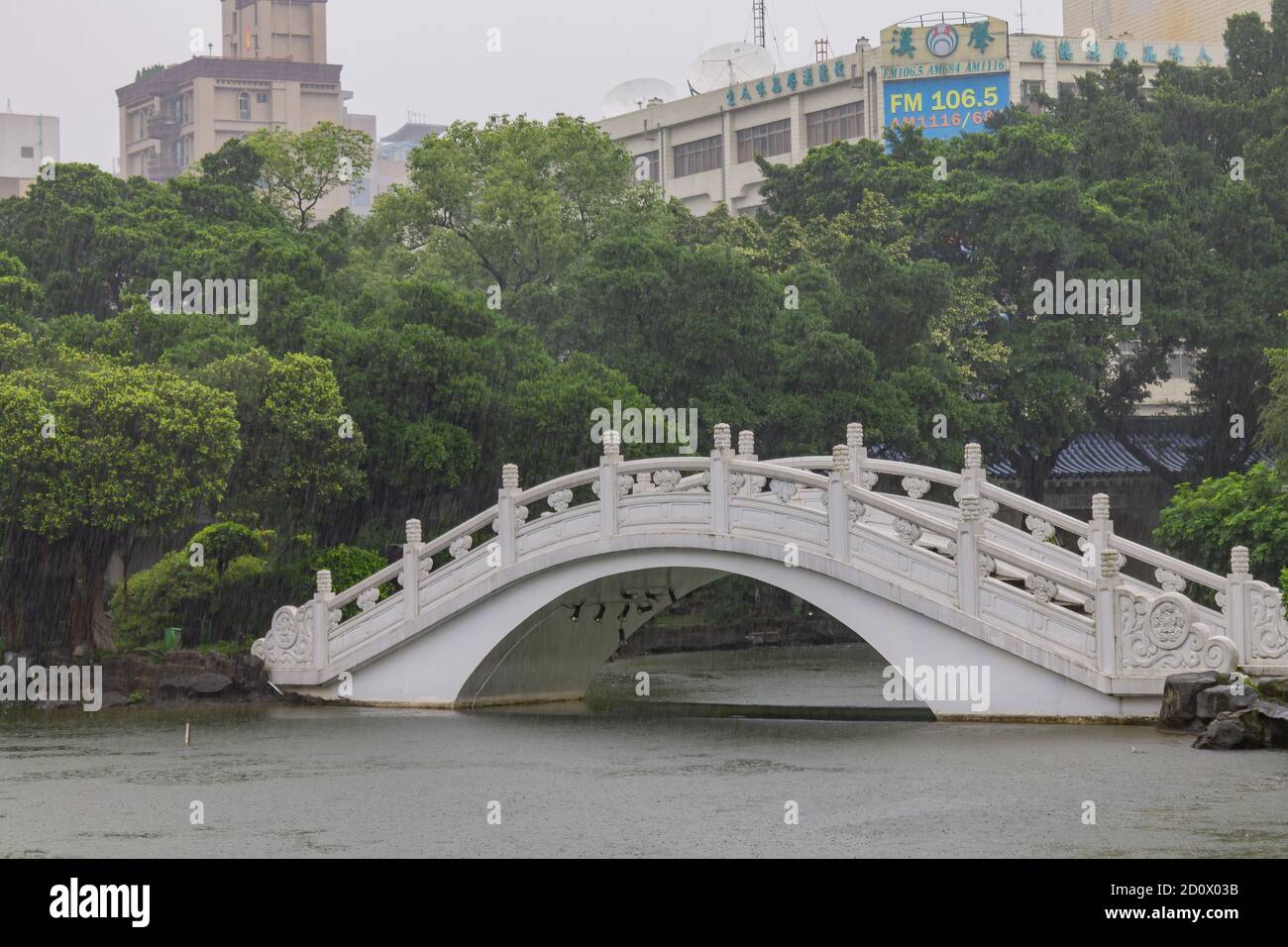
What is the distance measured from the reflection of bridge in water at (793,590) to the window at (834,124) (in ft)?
116

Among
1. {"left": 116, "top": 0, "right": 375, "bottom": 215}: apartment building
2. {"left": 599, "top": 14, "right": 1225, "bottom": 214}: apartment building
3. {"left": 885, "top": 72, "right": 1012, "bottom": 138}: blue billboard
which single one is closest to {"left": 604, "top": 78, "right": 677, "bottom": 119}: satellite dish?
{"left": 599, "top": 14, "right": 1225, "bottom": 214}: apartment building

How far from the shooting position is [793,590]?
20.7 metres

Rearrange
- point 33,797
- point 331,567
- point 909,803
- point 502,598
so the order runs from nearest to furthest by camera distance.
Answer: point 909,803 < point 33,797 < point 502,598 < point 331,567

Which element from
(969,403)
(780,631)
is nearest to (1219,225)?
(969,403)

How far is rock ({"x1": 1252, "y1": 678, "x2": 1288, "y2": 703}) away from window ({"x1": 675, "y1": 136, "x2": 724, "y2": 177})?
49860 millimetres

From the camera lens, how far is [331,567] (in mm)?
27094

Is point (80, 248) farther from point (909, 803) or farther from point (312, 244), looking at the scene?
point (909, 803)

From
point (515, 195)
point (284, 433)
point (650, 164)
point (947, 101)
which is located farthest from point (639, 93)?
point (284, 433)

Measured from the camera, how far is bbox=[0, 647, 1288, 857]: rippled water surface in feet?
43.3

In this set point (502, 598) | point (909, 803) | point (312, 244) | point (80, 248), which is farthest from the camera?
point (312, 244)

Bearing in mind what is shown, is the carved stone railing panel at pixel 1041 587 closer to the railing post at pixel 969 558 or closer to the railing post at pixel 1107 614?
the railing post at pixel 969 558

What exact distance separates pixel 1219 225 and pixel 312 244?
2020 cm

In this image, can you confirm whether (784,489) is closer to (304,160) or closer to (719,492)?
(719,492)

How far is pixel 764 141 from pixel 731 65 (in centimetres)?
342
